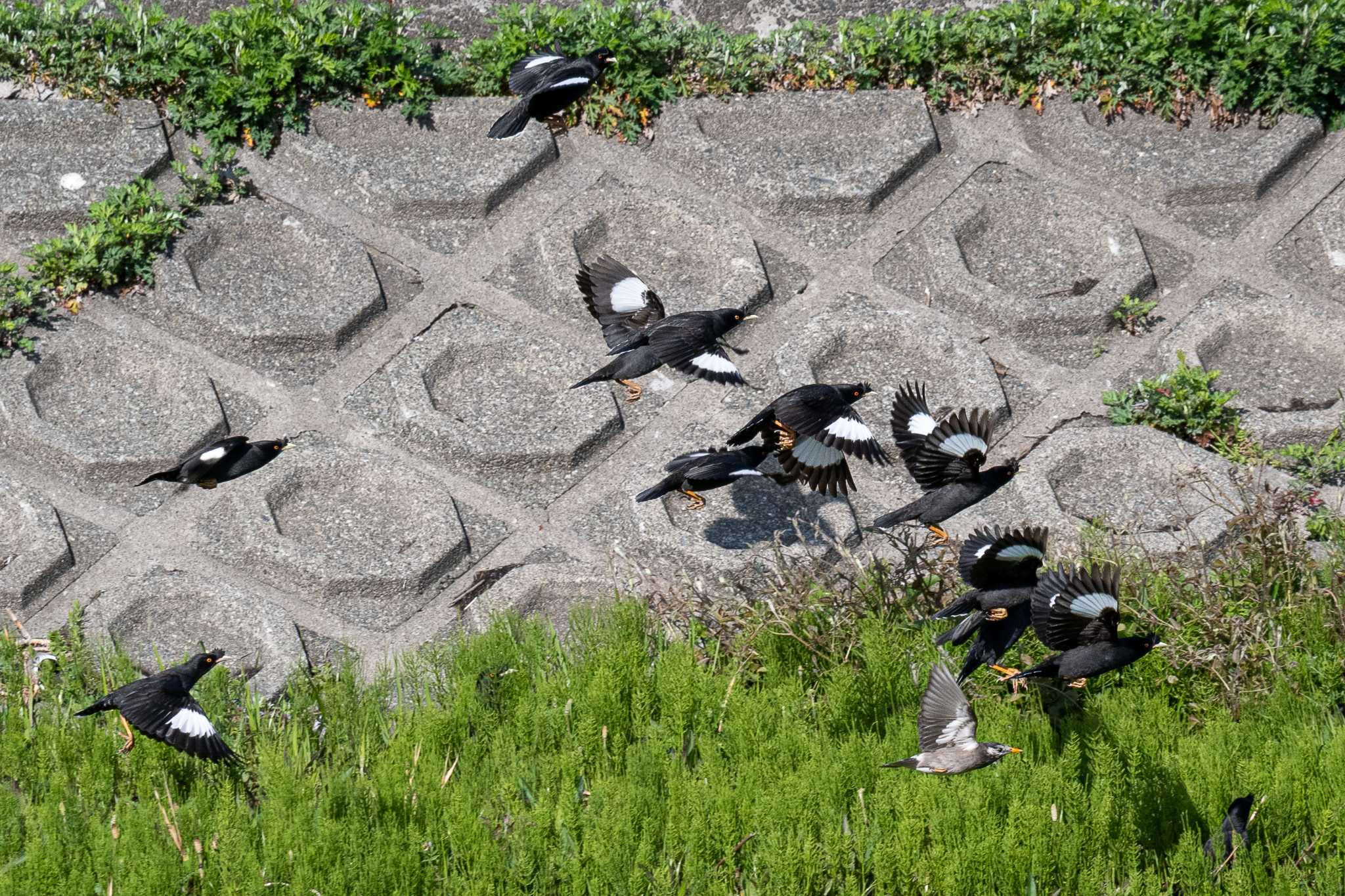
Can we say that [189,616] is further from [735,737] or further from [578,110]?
[578,110]

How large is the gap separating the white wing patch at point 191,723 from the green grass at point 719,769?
14 centimetres

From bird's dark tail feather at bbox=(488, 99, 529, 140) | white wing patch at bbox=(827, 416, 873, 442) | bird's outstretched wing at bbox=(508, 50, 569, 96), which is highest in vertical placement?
bird's outstretched wing at bbox=(508, 50, 569, 96)

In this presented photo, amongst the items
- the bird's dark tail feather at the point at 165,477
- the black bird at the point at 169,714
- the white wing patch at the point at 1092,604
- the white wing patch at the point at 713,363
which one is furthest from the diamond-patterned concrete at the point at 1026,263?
the black bird at the point at 169,714

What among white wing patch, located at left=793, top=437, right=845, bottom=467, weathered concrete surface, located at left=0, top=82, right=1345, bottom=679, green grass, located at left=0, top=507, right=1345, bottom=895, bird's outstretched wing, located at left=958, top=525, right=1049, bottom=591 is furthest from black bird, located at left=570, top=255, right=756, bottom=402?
bird's outstretched wing, located at left=958, top=525, right=1049, bottom=591

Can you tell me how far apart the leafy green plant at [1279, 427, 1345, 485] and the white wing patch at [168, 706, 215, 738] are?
11.4 feet

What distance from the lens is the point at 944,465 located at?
4.78m

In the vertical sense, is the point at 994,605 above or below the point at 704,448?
above

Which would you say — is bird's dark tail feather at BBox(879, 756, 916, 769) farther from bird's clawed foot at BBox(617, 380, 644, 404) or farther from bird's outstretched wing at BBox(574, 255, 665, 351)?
bird's clawed foot at BBox(617, 380, 644, 404)

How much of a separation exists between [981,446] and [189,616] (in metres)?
2.39

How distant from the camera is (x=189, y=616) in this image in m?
4.93

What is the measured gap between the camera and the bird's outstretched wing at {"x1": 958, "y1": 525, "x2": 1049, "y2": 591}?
4.20 metres

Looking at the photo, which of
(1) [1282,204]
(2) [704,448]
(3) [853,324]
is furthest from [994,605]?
(1) [1282,204]

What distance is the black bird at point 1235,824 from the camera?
386 centimetres

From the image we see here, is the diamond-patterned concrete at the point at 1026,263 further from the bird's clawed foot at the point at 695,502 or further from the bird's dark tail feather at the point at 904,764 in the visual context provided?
the bird's dark tail feather at the point at 904,764
